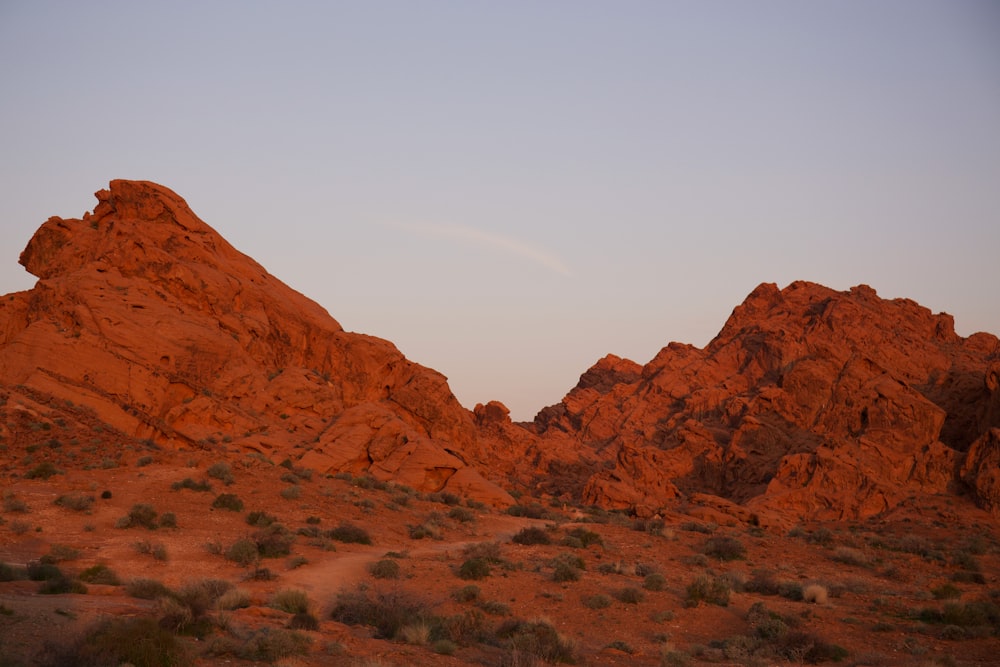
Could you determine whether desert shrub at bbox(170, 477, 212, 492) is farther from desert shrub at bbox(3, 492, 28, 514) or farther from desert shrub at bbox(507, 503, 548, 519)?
desert shrub at bbox(507, 503, 548, 519)

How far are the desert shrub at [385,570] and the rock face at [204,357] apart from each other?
15278mm

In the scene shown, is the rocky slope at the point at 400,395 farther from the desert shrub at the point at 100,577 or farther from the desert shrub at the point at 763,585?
the desert shrub at the point at 763,585

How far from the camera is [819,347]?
1987 inches

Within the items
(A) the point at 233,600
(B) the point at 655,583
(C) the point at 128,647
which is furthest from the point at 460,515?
(C) the point at 128,647

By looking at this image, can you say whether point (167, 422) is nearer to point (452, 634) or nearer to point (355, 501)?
point (355, 501)

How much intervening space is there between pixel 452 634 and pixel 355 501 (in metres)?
15.9

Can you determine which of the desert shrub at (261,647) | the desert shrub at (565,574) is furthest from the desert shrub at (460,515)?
the desert shrub at (261,647)

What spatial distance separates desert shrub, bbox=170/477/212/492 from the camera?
1032 inches

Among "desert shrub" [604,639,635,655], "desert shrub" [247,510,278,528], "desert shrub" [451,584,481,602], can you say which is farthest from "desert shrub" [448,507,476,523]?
"desert shrub" [604,639,635,655]

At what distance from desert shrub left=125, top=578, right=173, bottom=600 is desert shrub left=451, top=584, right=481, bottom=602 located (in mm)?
5918

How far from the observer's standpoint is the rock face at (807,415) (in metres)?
40.3

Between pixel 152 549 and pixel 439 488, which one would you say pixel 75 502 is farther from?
pixel 439 488

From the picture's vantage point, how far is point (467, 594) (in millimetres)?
18188

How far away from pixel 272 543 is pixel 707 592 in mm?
10844
